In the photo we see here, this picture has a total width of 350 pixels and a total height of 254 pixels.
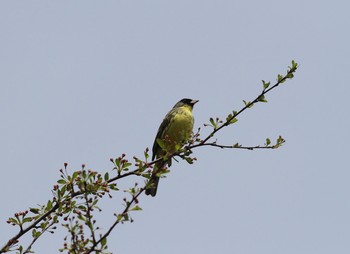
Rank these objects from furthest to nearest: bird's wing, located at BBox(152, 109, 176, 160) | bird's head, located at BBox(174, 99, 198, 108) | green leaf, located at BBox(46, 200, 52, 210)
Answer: bird's head, located at BBox(174, 99, 198, 108) → bird's wing, located at BBox(152, 109, 176, 160) → green leaf, located at BBox(46, 200, 52, 210)

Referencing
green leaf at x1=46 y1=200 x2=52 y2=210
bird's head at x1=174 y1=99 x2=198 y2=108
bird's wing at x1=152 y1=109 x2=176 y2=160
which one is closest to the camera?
green leaf at x1=46 y1=200 x2=52 y2=210

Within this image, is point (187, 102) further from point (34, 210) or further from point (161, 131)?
point (34, 210)

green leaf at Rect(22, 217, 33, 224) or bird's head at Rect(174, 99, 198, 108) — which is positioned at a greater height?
bird's head at Rect(174, 99, 198, 108)

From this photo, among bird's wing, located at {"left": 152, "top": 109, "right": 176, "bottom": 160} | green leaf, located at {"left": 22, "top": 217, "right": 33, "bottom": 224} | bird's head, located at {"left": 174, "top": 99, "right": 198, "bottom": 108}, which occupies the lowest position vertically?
green leaf, located at {"left": 22, "top": 217, "right": 33, "bottom": 224}

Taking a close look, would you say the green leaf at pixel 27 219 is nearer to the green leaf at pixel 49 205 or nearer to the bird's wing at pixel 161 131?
the green leaf at pixel 49 205

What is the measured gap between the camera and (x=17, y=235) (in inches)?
193

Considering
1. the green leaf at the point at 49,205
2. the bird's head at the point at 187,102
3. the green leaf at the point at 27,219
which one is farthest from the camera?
the bird's head at the point at 187,102

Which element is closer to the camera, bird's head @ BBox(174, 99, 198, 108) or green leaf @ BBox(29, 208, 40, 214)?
green leaf @ BBox(29, 208, 40, 214)

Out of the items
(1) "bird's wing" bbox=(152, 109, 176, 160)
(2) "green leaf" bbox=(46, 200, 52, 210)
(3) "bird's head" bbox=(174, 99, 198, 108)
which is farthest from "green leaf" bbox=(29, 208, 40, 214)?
(3) "bird's head" bbox=(174, 99, 198, 108)

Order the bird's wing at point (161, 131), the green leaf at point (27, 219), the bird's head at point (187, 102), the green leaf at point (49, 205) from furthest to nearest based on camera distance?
the bird's head at point (187, 102) → the bird's wing at point (161, 131) → the green leaf at point (49, 205) → the green leaf at point (27, 219)

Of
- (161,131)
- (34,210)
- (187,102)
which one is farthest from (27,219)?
(187,102)

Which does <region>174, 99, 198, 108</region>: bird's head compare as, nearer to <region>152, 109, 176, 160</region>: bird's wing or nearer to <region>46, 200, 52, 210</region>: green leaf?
<region>152, 109, 176, 160</region>: bird's wing

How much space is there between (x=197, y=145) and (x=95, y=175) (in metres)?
1.06

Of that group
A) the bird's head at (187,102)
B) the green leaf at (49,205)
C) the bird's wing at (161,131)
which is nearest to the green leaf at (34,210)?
the green leaf at (49,205)
